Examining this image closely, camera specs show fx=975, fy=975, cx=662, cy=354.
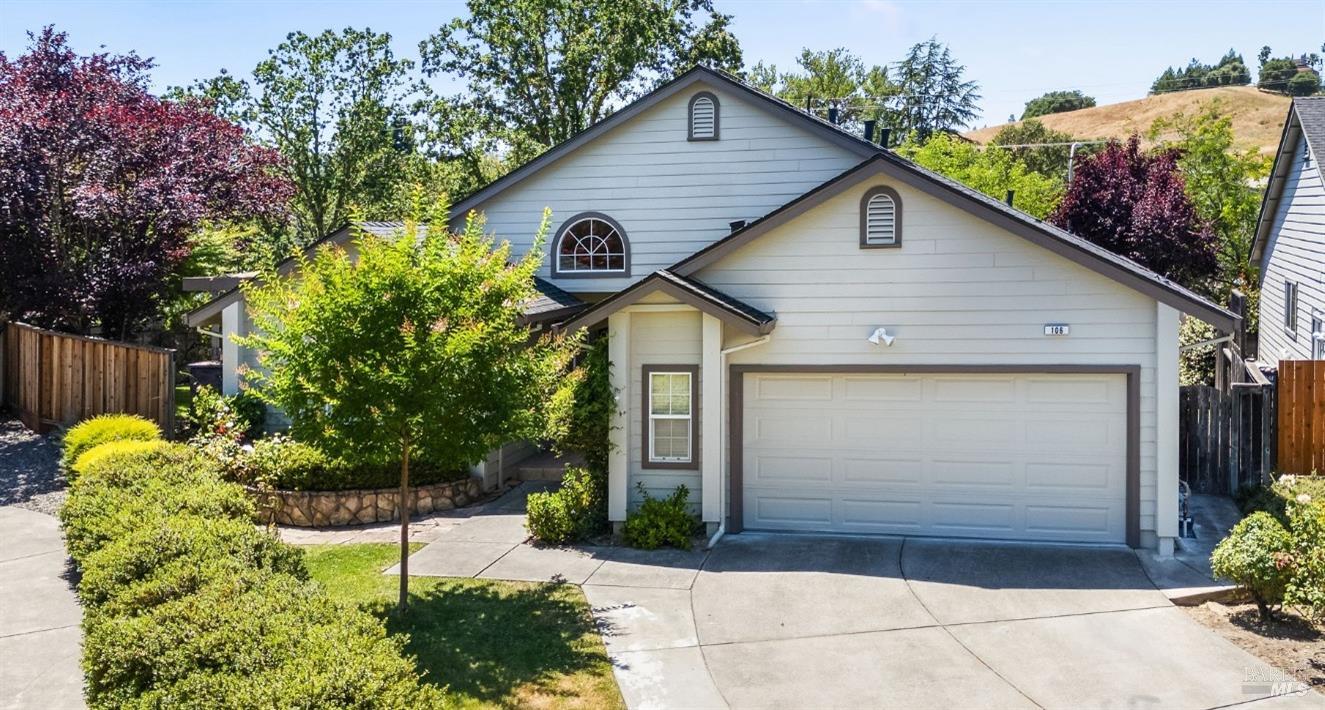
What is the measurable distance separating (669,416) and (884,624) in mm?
4186

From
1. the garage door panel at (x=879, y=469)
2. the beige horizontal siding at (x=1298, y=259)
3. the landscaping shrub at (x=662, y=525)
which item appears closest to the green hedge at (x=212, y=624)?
the landscaping shrub at (x=662, y=525)

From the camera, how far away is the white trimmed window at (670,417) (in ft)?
40.7

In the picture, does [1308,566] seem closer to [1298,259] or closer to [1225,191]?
[1298,259]

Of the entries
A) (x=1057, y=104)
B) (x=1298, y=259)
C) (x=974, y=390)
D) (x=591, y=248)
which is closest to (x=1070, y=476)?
(x=974, y=390)

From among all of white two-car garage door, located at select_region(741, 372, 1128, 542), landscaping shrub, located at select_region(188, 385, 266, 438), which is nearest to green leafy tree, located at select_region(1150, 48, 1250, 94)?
white two-car garage door, located at select_region(741, 372, 1128, 542)

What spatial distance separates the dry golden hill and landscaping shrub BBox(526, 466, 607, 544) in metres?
70.4

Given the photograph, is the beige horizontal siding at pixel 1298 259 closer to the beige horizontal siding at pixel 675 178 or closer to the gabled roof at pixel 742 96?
the gabled roof at pixel 742 96

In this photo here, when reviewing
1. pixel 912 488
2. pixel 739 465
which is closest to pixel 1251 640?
pixel 912 488

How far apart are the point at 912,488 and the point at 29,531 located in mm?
11258

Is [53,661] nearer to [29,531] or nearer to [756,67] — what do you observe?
[29,531]

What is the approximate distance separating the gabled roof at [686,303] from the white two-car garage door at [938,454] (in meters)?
0.97

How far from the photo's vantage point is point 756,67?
54094 mm

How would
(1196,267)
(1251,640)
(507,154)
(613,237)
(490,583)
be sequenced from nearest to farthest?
(1251,640), (490,583), (613,237), (1196,267), (507,154)

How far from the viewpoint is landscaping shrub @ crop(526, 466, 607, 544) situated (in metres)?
12.2
